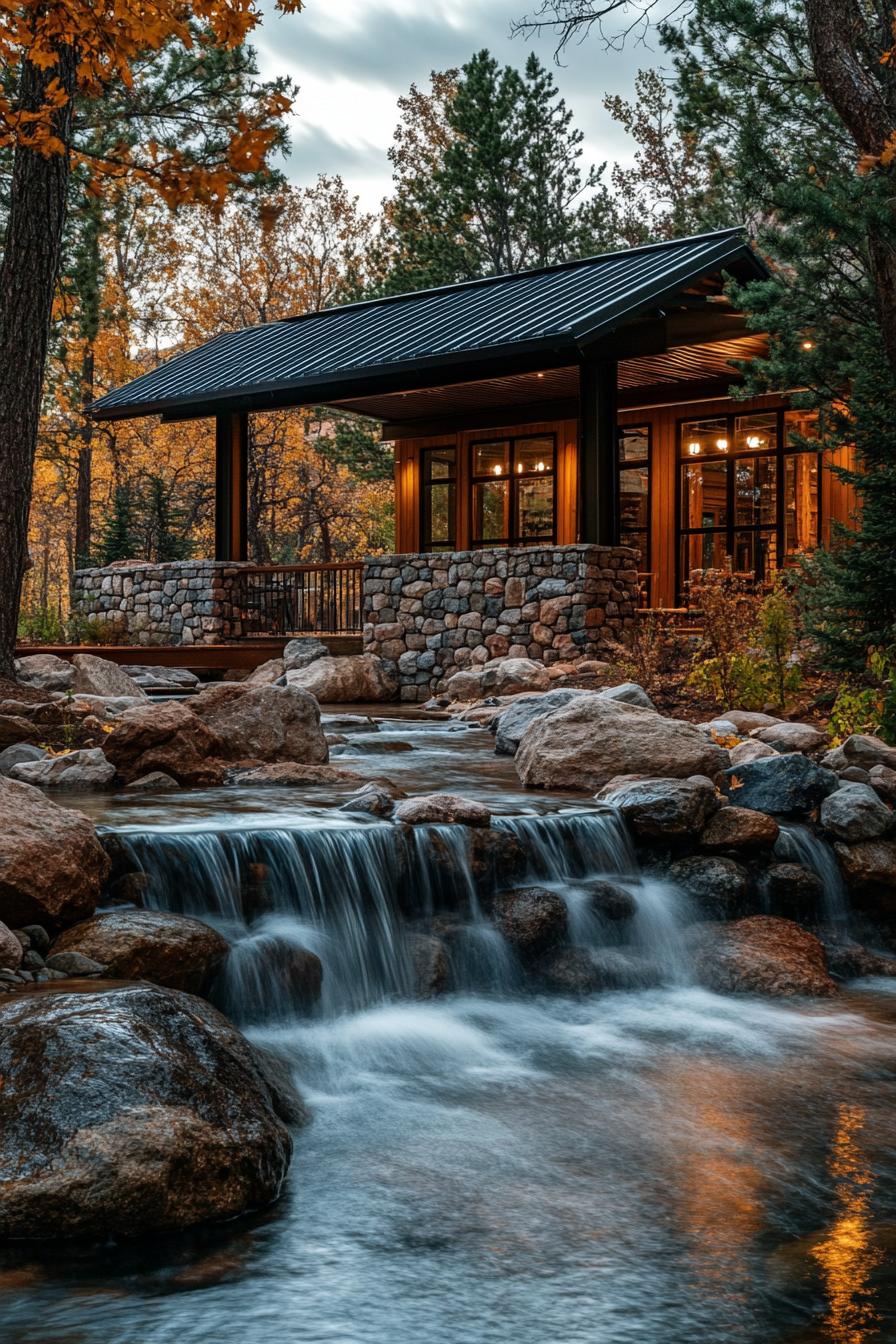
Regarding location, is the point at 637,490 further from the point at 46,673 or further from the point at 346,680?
the point at 46,673

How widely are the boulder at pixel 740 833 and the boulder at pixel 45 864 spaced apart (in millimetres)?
3212

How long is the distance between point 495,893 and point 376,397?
1277 cm

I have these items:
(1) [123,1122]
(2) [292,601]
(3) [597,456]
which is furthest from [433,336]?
(1) [123,1122]

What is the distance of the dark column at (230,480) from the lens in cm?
1750

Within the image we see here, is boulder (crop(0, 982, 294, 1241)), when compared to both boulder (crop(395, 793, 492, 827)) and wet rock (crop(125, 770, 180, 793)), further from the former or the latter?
wet rock (crop(125, 770, 180, 793))

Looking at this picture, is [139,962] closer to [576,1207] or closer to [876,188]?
[576,1207]

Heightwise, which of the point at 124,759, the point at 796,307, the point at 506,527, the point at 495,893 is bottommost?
the point at 495,893

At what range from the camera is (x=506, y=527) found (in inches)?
758

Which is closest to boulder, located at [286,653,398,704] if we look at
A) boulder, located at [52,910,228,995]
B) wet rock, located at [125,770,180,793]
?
wet rock, located at [125,770,180,793]

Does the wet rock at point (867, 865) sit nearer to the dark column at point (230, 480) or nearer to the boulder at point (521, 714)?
the boulder at point (521, 714)

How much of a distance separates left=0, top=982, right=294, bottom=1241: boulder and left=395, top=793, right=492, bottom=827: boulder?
2381mm

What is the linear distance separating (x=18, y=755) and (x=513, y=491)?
496 inches

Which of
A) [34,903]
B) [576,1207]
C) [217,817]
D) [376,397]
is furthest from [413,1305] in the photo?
[376,397]

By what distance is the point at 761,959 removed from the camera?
5.71 m
